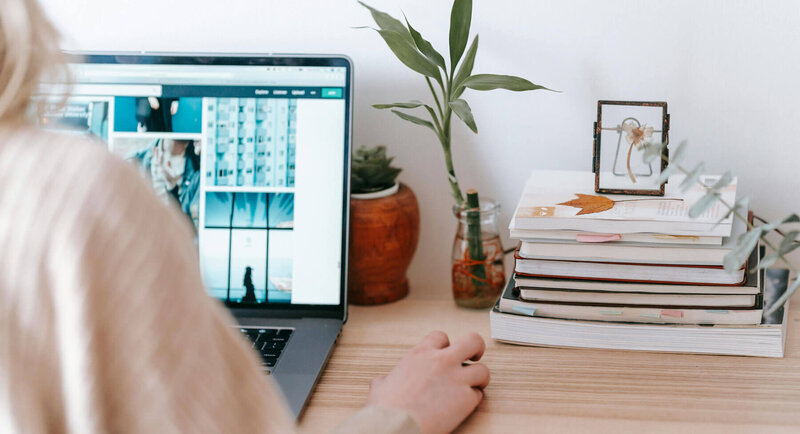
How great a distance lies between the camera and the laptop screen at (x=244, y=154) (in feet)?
2.99

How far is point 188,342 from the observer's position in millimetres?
378

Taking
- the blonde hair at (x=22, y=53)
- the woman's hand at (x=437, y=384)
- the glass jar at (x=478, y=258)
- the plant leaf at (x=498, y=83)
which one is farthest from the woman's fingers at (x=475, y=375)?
the blonde hair at (x=22, y=53)

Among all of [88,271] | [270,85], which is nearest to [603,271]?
[270,85]

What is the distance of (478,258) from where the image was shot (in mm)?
928

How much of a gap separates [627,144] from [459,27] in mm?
233

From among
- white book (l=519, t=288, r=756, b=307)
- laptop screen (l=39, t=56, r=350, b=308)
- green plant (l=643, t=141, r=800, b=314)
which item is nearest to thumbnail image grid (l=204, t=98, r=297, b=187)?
laptop screen (l=39, t=56, r=350, b=308)

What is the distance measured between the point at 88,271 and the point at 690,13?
2.57ft

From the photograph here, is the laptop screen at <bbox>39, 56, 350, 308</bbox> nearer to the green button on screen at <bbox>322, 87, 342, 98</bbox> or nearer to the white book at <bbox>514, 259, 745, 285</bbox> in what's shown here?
the green button on screen at <bbox>322, 87, 342, 98</bbox>

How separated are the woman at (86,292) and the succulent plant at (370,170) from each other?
54cm

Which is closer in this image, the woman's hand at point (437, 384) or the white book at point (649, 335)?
the woman's hand at point (437, 384)

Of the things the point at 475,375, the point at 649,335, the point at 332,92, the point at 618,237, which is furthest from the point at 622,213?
the point at 332,92

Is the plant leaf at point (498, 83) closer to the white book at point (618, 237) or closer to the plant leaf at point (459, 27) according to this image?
the plant leaf at point (459, 27)

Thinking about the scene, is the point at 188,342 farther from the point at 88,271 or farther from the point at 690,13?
the point at 690,13

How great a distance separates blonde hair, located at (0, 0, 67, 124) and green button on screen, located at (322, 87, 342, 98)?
520 millimetres
